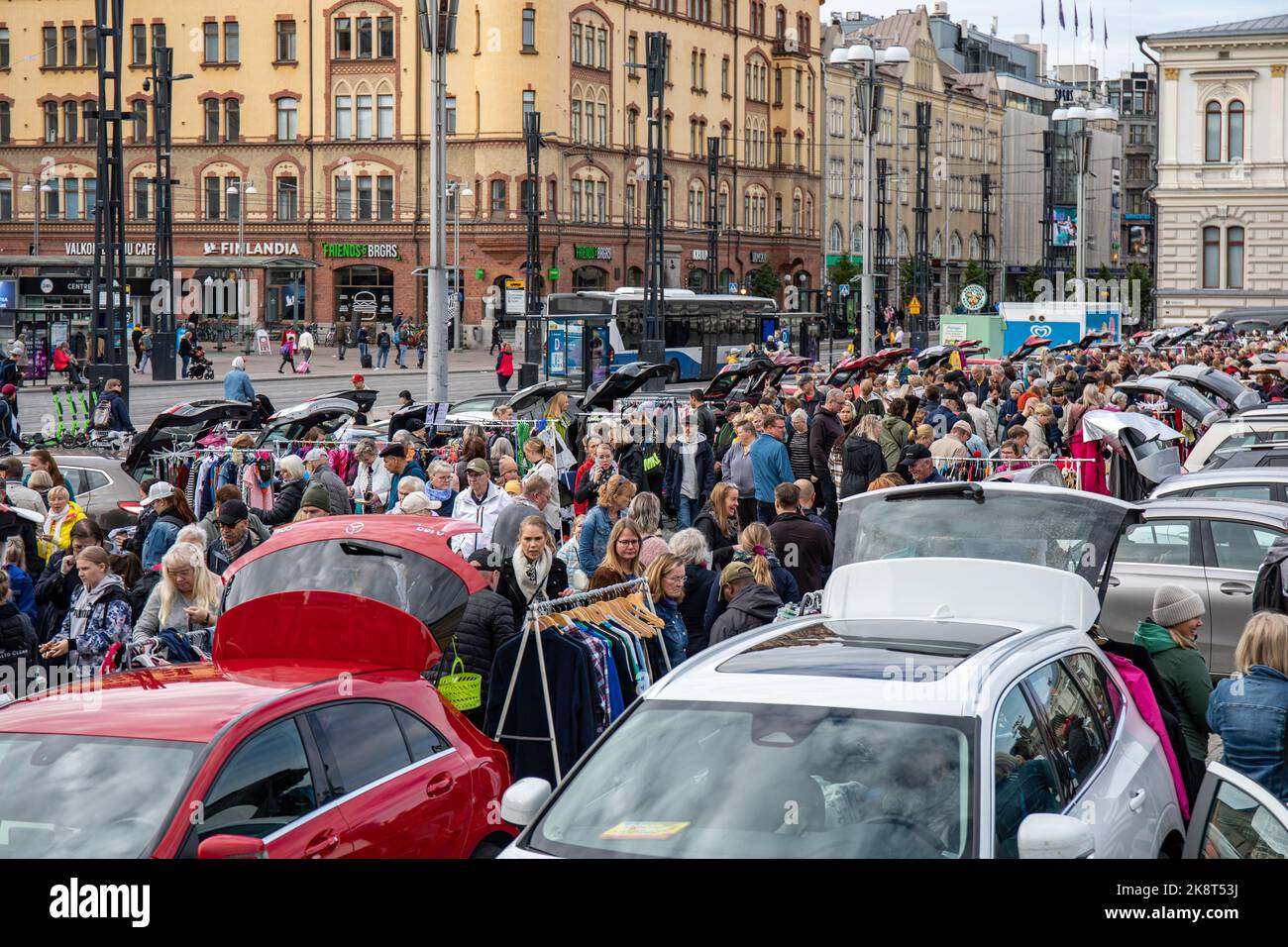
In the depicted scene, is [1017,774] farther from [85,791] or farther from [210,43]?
[210,43]

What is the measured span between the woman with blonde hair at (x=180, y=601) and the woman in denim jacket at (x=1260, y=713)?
5.53 meters

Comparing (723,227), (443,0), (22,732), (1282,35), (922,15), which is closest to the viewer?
(22,732)

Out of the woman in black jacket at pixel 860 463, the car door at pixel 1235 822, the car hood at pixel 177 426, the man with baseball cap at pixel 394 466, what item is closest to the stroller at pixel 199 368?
the car hood at pixel 177 426

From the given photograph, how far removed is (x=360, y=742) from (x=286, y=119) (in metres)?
72.8

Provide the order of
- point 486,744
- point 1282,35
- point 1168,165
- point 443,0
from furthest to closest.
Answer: point 1168,165 < point 1282,35 < point 443,0 < point 486,744

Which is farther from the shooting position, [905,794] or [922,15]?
[922,15]

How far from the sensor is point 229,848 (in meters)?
5.34

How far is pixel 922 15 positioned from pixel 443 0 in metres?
88.3

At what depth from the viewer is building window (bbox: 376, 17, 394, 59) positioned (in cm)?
7388

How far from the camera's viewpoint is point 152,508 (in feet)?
44.9

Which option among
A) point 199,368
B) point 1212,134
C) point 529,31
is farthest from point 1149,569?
point 1212,134

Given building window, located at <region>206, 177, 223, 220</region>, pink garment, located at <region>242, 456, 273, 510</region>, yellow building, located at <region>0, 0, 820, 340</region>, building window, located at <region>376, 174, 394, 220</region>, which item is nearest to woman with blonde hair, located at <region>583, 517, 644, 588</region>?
pink garment, located at <region>242, 456, 273, 510</region>

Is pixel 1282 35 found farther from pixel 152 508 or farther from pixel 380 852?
pixel 380 852

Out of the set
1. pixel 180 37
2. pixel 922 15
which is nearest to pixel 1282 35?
pixel 922 15
